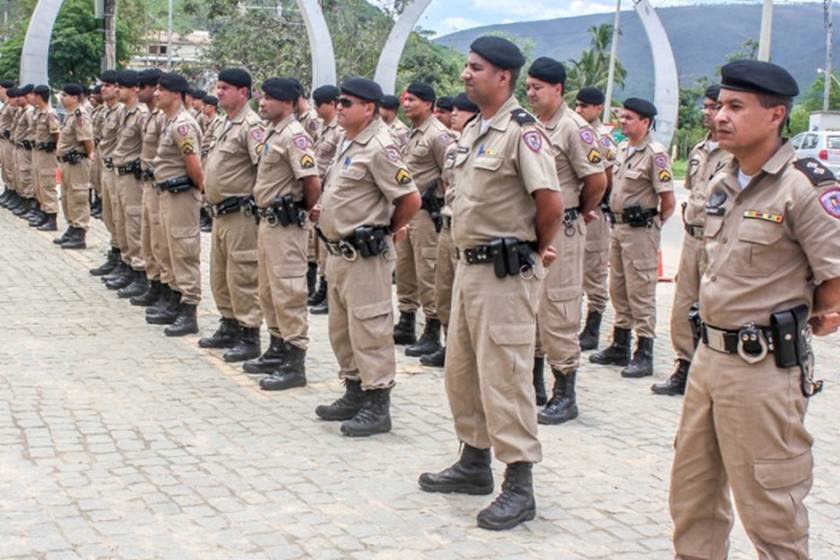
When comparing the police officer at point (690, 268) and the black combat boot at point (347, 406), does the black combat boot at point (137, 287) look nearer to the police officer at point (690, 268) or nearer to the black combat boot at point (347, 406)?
the black combat boot at point (347, 406)

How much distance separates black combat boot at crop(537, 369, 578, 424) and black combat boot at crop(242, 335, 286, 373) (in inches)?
74.0

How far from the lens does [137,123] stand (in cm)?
948

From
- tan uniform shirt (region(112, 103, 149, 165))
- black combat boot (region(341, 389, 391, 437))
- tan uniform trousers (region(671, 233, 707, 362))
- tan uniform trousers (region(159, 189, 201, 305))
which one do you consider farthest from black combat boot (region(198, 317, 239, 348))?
tan uniform trousers (region(671, 233, 707, 362))

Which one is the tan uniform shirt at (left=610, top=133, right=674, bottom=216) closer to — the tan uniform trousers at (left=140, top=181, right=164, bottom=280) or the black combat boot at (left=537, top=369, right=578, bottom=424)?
the black combat boot at (left=537, top=369, right=578, bottom=424)

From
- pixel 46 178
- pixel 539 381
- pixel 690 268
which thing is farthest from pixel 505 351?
pixel 46 178

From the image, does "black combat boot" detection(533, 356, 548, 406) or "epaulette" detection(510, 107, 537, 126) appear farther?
"black combat boot" detection(533, 356, 548, 406)

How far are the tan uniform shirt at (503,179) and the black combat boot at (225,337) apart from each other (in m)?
3.60

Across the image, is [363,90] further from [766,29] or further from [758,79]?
[766,29]

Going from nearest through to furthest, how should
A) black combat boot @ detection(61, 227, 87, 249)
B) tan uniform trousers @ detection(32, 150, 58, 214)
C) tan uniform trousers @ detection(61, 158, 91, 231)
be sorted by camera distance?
tan uniform trousers @ detection(61, 158, 91, 231)
black combat boot @ detection(61, 227, 87, 249)
tan uniform trousers @ detection(32, 150, 58, 214)

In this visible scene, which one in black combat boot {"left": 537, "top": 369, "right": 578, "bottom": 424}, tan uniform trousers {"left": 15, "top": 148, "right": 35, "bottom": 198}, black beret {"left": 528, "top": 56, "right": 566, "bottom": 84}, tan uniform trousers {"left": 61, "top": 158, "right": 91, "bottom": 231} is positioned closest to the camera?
black combat boot {"left": 537, "top": 369, "right": 578, "bottom": 424}

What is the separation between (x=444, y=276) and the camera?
7625mm

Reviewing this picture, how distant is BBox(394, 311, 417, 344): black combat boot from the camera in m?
8.41

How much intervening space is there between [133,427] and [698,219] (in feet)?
12.2

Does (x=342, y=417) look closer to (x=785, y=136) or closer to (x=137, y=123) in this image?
(x=785, y=136)
